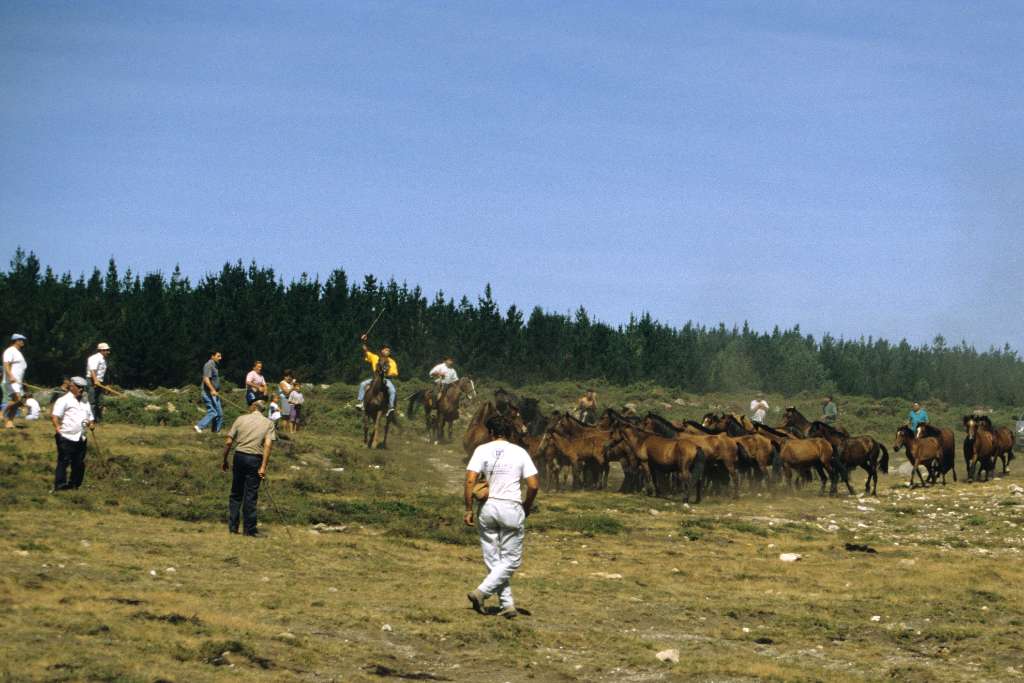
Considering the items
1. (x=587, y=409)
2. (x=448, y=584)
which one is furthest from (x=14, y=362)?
(x=587, y=409)

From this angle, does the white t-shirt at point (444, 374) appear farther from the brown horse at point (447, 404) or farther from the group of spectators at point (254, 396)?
the group of spectators at point (254, 396)

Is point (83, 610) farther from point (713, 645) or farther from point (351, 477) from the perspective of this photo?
point (351, 477)

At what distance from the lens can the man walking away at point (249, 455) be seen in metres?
15.4

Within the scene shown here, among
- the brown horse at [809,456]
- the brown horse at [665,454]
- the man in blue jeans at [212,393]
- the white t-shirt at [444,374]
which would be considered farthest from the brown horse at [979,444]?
the man in blue jeans at [212,393]

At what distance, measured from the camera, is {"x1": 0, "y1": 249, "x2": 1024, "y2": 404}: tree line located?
169 feet

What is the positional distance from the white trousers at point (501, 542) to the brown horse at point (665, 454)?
13.1 m

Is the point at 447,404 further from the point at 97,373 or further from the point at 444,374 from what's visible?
the point at 97,373

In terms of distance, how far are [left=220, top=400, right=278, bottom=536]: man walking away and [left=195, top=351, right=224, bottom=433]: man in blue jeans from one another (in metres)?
10.3

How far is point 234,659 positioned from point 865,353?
78.7 metres

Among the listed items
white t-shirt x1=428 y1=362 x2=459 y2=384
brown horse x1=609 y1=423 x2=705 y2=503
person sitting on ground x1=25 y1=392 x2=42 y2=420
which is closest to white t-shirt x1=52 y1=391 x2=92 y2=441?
brown horse x1=609 y1=423 x2=705 y2=503

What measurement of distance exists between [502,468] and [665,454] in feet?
44.6

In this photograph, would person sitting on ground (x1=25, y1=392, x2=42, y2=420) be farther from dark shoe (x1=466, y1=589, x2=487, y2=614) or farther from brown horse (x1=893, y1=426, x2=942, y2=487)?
dark shoe (x1=466, y1=589, x2=487, y2=614)

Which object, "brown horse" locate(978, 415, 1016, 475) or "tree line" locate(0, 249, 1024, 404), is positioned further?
"tree line" locate(0, 249, 1024, 404)

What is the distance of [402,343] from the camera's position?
67.8 m
